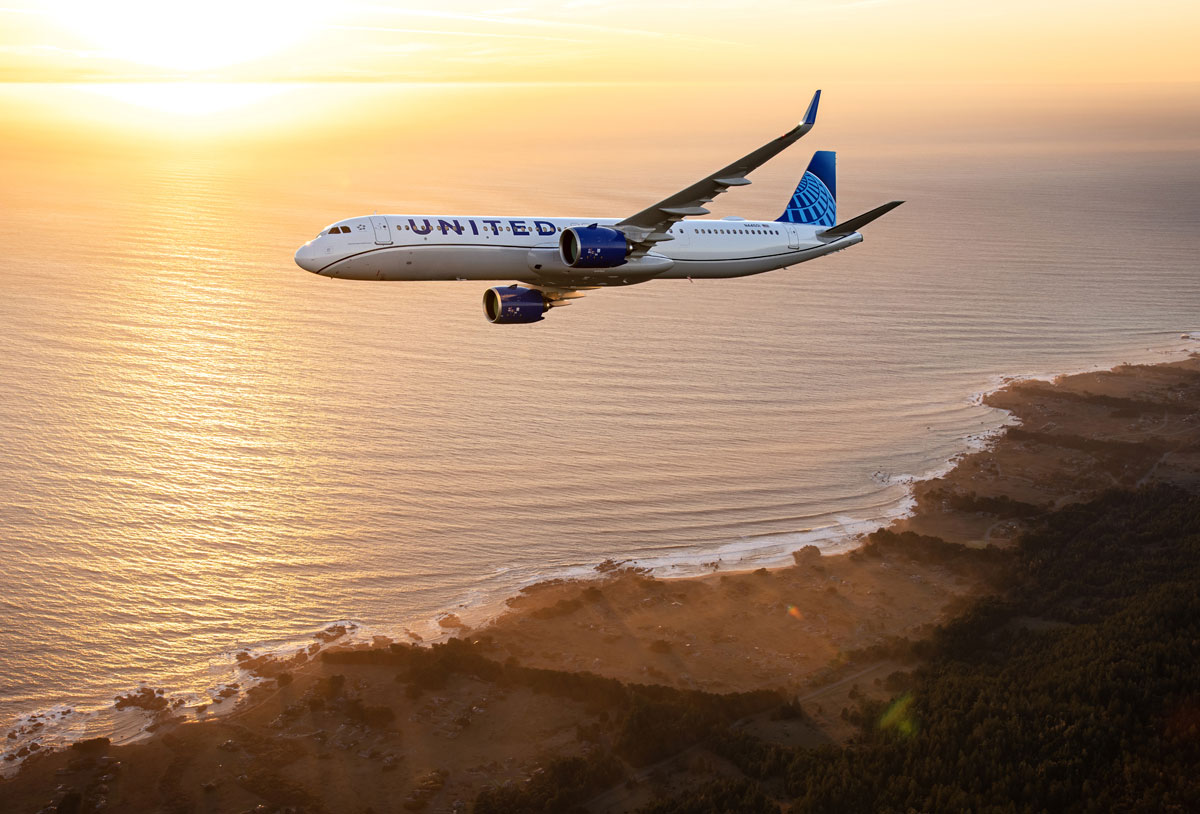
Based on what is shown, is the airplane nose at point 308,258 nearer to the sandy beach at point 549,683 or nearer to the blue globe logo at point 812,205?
the sandy beach at point 549,683

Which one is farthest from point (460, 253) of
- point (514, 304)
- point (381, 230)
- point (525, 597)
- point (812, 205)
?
point (525, 597)

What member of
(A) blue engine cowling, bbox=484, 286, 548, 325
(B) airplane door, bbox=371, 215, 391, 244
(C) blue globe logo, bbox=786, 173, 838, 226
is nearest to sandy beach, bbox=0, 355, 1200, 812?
(A) blue engine cowling, bbox=484, 286, 548, 325

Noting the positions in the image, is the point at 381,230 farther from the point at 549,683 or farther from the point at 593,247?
the point at 549,683

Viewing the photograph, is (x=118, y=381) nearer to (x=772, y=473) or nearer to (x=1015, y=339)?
(x=772, y=473)

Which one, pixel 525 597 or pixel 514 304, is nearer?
pixel 514 304

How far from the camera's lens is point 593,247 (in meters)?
47.8

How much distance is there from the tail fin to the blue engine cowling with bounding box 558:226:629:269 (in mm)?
18476

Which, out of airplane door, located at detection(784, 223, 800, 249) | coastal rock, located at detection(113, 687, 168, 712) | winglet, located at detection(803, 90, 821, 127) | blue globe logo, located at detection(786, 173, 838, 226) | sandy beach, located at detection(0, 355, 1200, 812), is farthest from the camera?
blue globe logo, located at detection(786, 173, 838, 226)

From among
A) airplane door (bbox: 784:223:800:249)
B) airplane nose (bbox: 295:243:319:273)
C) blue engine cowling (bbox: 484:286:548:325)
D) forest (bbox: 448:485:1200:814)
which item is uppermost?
airplane nose (bbox: 295:243:319:273)

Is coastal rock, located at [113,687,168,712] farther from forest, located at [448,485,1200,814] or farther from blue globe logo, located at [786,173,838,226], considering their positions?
blue globe logo, located at [786,173,838,226]

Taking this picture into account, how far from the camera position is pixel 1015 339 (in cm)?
14288

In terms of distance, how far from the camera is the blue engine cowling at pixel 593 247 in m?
47.8

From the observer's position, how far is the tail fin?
212 feet

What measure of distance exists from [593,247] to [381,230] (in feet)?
32.1
